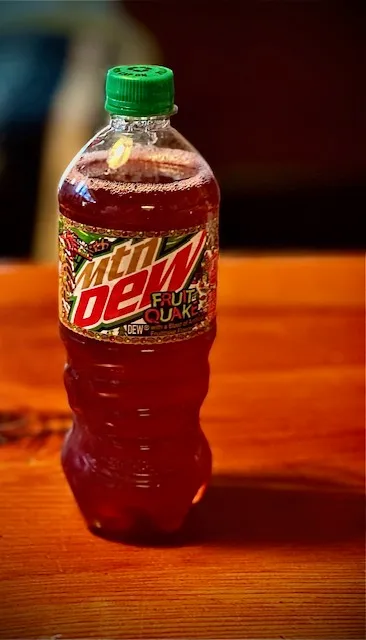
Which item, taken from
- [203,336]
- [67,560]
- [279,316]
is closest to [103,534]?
[67,560]

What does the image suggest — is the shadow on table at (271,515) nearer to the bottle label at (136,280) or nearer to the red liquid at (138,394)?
the red liquid at (138,394)

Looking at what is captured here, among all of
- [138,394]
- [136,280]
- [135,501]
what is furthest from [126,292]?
[135,501]

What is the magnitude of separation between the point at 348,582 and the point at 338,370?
39 centimetres

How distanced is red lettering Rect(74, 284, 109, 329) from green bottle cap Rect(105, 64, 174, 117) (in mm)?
158

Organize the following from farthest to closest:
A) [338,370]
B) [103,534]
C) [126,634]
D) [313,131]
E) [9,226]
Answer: [313,131], [9,226], [338,370], [103,534], [126,634]

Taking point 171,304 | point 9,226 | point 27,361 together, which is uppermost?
point 171,304

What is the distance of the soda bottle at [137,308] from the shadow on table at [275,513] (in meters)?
0.03

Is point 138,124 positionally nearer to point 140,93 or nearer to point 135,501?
point 140,93

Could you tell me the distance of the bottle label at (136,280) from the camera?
34.0 inches

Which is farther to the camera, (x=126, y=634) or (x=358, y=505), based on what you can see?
(x=358, y=505)

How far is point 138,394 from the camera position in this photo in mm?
965

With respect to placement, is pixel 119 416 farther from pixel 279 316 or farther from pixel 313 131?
pixel 313 131

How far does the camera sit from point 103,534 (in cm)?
97

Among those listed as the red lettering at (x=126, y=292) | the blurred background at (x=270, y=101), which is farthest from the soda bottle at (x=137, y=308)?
the blurred background at (x=270, y=101)
